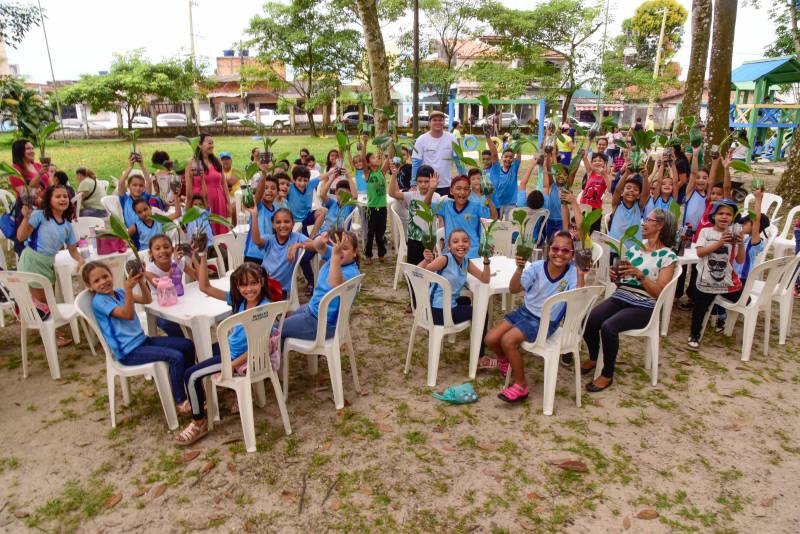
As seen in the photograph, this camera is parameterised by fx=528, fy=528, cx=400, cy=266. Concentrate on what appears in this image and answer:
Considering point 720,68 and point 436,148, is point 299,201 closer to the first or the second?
point 436,148

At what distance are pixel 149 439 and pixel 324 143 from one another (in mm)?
21655

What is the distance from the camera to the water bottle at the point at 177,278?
12.6 feet

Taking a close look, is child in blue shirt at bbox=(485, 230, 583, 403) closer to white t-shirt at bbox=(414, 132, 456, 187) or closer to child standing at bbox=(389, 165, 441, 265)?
child standing at bbox=(389, 165, 441, 265)

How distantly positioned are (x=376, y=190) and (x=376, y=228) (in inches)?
22.6

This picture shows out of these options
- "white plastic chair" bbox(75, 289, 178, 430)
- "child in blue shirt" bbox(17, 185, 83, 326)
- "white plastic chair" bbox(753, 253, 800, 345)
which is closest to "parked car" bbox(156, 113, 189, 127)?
"child in blue shirt" bbox(17, 185, 83, 326)

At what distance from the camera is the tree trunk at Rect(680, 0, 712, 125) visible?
10.0 meters

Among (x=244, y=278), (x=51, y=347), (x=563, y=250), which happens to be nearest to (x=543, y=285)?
(x=563, y=250)

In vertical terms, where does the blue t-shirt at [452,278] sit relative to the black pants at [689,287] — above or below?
above

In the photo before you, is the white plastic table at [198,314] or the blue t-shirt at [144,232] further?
the blue t-shirt at [144,232]

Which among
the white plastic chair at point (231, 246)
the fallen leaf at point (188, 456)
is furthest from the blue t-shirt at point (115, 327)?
the white plastic chair at point (231, 246)

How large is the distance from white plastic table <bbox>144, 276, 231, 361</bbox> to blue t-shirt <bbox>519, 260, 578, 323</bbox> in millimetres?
2127

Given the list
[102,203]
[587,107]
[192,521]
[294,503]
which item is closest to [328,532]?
[294,503]

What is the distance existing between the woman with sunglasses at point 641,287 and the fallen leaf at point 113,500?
3.20 metres

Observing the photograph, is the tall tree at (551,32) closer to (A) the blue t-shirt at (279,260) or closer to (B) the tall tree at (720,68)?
(B) the tall tree at (720,68)
